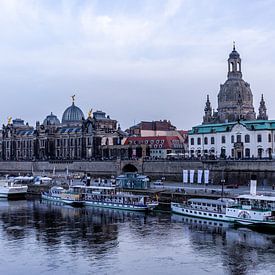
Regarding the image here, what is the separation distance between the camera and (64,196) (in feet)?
242

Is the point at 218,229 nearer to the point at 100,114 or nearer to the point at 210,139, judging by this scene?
the point at 210,139

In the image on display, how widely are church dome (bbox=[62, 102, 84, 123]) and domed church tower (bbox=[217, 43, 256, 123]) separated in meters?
37.3

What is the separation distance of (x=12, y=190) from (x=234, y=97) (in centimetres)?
4650

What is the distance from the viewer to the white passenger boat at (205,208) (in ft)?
178

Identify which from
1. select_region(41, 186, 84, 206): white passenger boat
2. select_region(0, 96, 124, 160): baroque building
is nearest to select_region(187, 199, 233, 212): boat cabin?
select_region(41, 186, 84, 206): white passenger boat

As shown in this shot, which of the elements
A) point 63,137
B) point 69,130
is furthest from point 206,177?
point 63,137

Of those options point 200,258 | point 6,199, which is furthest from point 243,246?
point 6,199

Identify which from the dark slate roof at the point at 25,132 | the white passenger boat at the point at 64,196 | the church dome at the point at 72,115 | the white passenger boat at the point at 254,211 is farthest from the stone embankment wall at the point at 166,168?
the white passenger boat at the point at 254,211

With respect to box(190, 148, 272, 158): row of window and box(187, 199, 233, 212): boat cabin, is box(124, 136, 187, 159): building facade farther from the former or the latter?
box(187, 199, 233, 212): boat cabin

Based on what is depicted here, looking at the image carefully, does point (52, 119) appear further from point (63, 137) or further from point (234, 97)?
point (234, 97)

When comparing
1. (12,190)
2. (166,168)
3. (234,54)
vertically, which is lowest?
(12,190)

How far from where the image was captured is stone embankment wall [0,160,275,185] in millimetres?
75500

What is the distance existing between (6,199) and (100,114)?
45167mm

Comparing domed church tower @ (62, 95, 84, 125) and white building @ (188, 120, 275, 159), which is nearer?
white building @ (188, 120, 275, 159)
